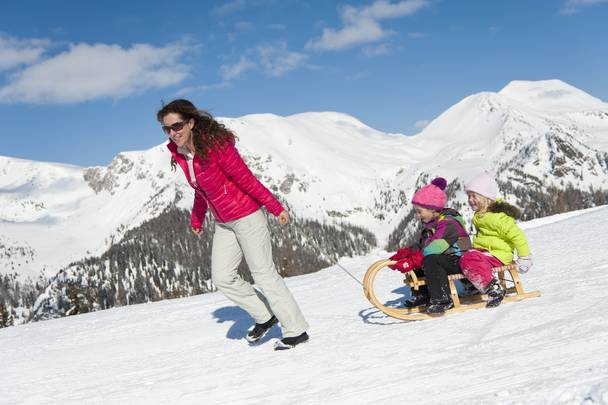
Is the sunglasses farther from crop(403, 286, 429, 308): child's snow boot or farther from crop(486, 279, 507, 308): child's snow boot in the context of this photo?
crop(486, 279, 507, 308): child's snow boot

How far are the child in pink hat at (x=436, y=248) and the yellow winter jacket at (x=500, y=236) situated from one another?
294mm

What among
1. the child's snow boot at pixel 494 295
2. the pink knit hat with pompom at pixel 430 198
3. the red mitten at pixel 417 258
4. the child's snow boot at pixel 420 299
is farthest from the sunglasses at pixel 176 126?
the child's snow boot at pixel 494 295

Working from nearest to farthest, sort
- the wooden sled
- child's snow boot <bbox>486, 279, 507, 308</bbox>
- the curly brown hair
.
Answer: the curly brown hair → child's snow boot <bbox>486, 279, 507, 308</bbox> → the wooden sled

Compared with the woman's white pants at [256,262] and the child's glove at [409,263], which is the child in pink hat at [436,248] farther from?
the woman's white pants at [256,262]

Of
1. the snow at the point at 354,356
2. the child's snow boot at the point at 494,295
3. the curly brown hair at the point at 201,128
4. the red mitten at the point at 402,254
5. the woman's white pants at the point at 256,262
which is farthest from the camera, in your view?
the red mitten at the point at 402,254

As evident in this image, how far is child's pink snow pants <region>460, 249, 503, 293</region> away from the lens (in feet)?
18.5

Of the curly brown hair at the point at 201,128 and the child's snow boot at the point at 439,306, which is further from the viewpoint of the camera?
the child's snow boot at the point at 439,306

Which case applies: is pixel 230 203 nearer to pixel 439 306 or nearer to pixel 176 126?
pixel 176 126

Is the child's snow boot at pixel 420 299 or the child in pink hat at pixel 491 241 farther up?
the child in pink hat at pixel 491 241

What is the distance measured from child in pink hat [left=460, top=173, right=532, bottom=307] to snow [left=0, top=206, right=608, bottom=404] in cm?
38

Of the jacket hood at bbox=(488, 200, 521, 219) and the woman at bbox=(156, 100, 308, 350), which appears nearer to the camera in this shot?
the woman at bbox=(156, 100, 308, 350)

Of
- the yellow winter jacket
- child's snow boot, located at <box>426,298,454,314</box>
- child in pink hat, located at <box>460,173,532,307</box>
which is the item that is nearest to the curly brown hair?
child's snow boot, located at <box>426,298,454,314</box>

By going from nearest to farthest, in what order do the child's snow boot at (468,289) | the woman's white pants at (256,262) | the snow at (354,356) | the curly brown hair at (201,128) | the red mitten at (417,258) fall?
the snow at (354,356), the curly brown hair at (201,128), the woman's white pants at (256,262), the red mitten at (417,258), the child's snow boot at (468,289)

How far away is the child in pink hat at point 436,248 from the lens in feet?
18.6
